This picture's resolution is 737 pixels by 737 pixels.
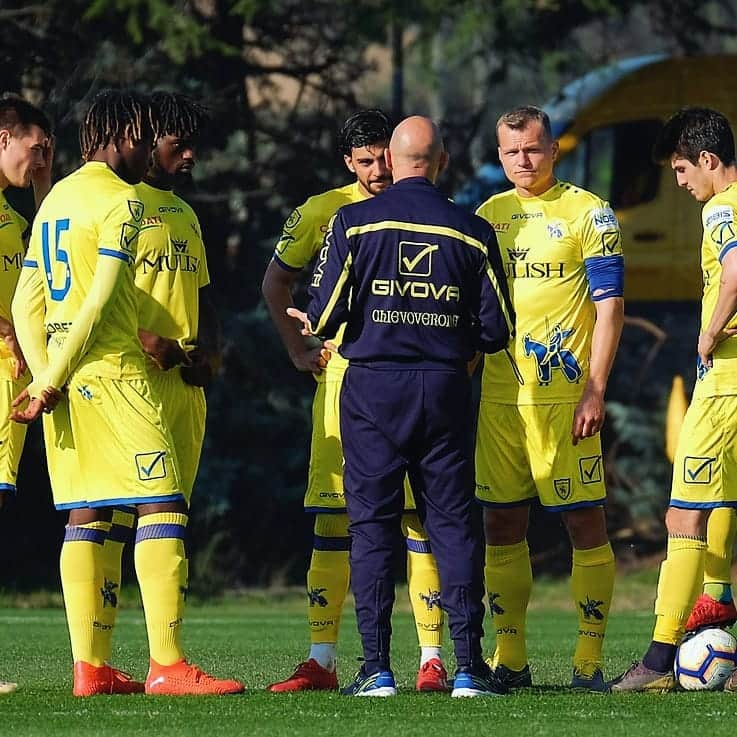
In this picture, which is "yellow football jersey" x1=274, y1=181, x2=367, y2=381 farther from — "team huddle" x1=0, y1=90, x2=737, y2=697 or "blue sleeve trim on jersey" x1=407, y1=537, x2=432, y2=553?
"blue sleeve trim on jersey" x1=407, y1=537, x2=432, y2=553

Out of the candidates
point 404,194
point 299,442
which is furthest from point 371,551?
point 299,442

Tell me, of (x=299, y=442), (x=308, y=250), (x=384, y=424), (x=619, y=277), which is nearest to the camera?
(x=384, y=424)

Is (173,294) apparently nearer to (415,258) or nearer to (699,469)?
(415,258)

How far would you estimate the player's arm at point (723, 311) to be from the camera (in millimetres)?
7383

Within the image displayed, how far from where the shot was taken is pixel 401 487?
6.89 metres

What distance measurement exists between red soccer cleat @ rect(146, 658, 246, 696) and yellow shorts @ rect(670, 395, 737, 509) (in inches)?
85.5

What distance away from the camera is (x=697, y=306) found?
833 inches

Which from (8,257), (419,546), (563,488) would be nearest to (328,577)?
(419,546)

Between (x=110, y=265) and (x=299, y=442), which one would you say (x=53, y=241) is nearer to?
(x=110, y=265)

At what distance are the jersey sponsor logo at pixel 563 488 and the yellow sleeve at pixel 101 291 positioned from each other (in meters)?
2.14

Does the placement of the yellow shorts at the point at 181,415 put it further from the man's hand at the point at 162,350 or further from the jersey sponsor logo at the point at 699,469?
the jersey sponsor logo at the point at 699,469

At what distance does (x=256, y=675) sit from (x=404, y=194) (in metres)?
2.74

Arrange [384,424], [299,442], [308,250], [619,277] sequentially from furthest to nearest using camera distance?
[299,442]
[308,250]
[619,277]
[384,424]

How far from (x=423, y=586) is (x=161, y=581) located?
1.37 metres
